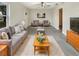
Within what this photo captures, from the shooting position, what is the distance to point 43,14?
17.6 m

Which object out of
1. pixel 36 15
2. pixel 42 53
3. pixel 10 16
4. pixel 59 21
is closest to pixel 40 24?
pixel 36 15

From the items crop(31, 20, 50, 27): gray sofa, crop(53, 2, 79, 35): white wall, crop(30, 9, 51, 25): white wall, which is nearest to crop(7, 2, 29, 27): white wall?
→ crop(53, 2, 79, 35): white wall

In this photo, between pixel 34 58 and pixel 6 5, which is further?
pixel 6 5

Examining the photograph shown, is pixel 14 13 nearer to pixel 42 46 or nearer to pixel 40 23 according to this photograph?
pixel 42 46

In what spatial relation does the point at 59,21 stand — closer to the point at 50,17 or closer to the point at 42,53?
the point at 50,17

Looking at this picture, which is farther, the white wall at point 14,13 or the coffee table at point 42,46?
the white wall at point 14,13

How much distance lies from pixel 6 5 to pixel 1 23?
3.21 feet

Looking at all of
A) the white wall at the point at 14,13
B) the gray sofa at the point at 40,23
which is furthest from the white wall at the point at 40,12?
the white wall at the point at 14,13

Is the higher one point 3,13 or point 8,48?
point 3,13

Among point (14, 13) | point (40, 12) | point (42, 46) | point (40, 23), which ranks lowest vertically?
point (42, 46)

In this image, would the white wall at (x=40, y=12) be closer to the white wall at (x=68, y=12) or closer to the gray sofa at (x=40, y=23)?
the gray sofa at (x=40, y=23)

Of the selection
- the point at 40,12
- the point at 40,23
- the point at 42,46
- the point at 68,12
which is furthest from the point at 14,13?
the point at 40,12

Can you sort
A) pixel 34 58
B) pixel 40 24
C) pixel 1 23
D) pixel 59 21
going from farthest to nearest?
pixel 40 24
pixel 59 21
pixel 1 23
pixel 34 58

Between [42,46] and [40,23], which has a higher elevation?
[40,23]
